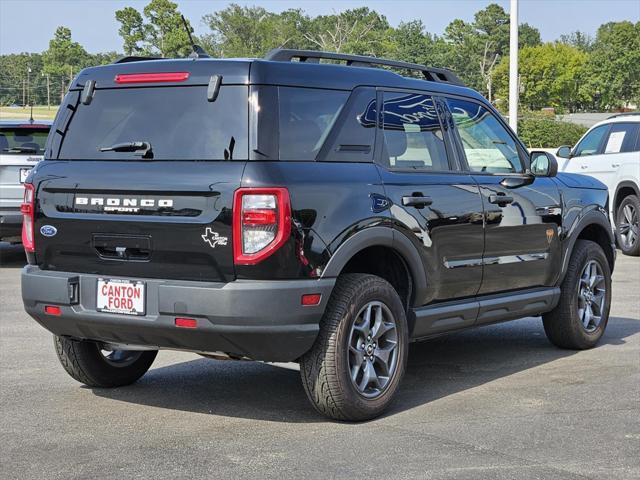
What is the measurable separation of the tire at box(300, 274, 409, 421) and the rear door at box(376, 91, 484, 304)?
1.32ft

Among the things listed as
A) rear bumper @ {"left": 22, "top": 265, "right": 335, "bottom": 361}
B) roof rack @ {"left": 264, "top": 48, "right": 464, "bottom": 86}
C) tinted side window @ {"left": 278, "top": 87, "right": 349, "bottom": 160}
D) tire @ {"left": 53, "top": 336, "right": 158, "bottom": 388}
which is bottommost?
tire @ {"left": 53, "top": 336, "right": 158, "bottom": 388}

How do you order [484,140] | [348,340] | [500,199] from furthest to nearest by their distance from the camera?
[484,140] < [500,199] < [348,340]

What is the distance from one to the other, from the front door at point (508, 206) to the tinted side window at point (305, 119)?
1.28 m

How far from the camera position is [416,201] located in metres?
6.25

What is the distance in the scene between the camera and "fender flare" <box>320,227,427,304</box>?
5.62 metres

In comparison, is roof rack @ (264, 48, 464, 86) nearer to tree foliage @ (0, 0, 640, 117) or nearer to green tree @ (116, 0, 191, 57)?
tree foliage @ (0, 0, 640, 117)

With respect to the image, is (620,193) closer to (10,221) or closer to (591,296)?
(591,296)

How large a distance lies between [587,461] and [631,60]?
342 feet

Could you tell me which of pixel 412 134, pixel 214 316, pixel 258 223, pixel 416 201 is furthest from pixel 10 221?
pixel 258 223

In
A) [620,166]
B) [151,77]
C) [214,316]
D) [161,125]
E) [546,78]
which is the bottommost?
[214,316]

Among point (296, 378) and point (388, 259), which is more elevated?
point (388, 259)

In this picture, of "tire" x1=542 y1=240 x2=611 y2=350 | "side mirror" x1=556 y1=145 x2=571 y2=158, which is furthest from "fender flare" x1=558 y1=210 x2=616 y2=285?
"side mirror" x1=556 y1=145 x2=571 y2=158

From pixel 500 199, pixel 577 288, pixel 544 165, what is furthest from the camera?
pixel 577 288

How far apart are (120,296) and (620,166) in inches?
436
